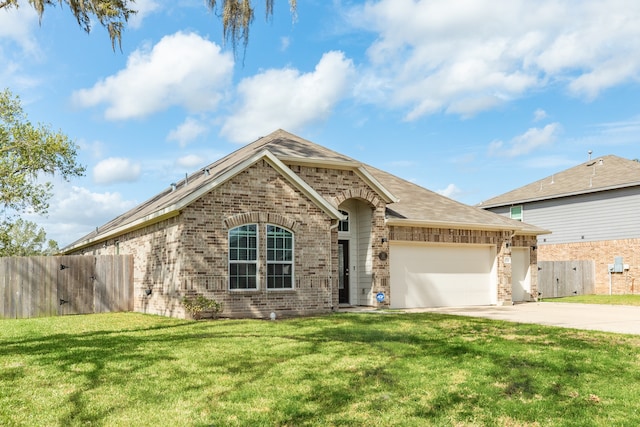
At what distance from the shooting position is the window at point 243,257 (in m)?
14.9

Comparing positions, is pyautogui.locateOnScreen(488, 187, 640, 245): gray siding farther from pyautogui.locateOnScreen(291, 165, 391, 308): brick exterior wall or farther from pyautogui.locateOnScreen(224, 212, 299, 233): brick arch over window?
pyautogui.locateOnScreen(224, 212, 299, 233): brick arch over window

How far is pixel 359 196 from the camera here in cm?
1789

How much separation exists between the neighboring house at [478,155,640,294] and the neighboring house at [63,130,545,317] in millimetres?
6724

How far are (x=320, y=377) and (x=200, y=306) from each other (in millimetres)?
6931

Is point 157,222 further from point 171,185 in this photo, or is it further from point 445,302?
point 445,302

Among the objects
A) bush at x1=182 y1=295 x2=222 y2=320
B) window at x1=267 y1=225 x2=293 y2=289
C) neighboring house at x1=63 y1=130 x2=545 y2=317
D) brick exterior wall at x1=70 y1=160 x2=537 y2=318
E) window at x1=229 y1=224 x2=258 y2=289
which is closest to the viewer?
bush at x1=182 y1=295 x2=222 y2=320

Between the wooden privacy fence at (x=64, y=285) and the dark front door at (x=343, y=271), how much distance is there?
6.58 metres

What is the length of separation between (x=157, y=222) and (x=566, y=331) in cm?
1078

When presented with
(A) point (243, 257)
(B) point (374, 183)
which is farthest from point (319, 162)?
(A) point (243, 257)

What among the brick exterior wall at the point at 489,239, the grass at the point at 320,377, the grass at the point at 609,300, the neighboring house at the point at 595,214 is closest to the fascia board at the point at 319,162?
the brick exterior wall at the point at 489,239

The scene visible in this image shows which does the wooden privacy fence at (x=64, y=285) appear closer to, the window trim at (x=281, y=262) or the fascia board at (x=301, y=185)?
the window trim at (x=281, y=262)

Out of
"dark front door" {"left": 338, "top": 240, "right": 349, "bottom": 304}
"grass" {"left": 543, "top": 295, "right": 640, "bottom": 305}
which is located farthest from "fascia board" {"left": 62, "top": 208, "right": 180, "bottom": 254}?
"grass" {"left": 543, "top": 295, "right": 640, "bottom": 305}

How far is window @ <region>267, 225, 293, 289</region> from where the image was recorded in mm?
15359

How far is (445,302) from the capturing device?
19.8 m
